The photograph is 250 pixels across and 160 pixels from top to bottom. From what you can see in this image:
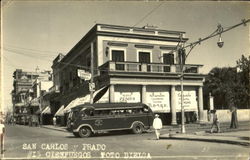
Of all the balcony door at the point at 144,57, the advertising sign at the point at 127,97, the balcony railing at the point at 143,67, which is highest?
the balcony door at the point at 144,57

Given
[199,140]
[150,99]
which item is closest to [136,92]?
[150,99]

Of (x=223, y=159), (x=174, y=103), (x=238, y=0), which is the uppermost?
(x=238, y=0)

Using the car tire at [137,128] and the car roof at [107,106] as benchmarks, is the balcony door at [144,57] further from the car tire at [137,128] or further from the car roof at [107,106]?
the car tire at [137,128]

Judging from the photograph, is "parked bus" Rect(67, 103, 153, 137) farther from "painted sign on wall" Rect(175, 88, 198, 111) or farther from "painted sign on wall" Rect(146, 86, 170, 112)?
"painted sign on wall" Rect(175, 88, 198, 111)

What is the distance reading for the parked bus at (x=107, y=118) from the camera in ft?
77.3

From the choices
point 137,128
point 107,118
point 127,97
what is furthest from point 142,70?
point 107,118

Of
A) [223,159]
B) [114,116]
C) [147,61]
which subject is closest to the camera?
[223,159]

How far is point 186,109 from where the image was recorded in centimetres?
3409

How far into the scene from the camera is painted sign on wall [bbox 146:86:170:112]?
32.5 meters

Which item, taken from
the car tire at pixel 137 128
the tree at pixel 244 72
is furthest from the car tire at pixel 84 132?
the tree at pixel 244 72

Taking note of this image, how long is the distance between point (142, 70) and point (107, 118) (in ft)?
31.3

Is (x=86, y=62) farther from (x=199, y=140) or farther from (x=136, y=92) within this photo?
(x=199, y=140)

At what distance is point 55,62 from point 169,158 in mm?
43174

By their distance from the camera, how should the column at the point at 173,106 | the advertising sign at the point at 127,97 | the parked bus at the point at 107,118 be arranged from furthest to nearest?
the column at the point at 173,106 < the advertising sign at the point at 127,97 < the parked bus at the point at 107,118
